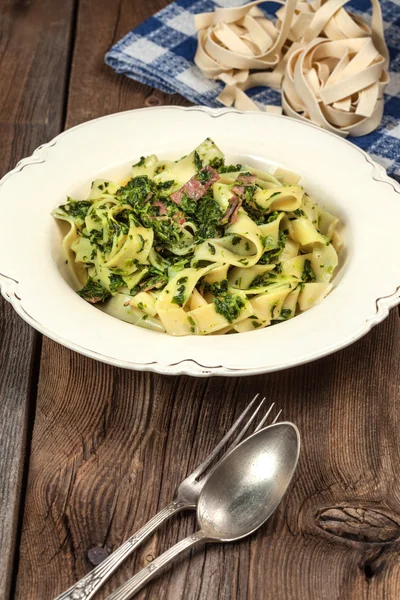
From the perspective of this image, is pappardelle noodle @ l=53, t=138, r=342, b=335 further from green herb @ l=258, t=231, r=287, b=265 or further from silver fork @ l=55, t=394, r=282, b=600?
silver fork @ l=55, t=394, r=282, b=600

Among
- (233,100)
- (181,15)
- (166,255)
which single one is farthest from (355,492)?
(181,15)

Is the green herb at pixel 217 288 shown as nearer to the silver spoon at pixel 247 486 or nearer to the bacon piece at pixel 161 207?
the bacon piece at pixel 161 207

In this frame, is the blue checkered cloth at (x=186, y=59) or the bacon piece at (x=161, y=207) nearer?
the bacon piece at (x=161, y=207)

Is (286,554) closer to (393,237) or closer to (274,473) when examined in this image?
(274,473)

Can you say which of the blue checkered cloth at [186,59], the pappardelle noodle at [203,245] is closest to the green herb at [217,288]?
the pappardelle noodle at [203,245]

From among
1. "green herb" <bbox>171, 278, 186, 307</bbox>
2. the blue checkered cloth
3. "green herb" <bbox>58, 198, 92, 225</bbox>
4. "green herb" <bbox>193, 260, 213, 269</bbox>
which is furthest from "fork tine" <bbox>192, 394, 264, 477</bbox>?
the blue checkered cloth

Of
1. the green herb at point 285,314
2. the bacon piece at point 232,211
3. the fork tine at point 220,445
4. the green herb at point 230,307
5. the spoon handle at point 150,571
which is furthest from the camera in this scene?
the bacon piece at point 232,211
